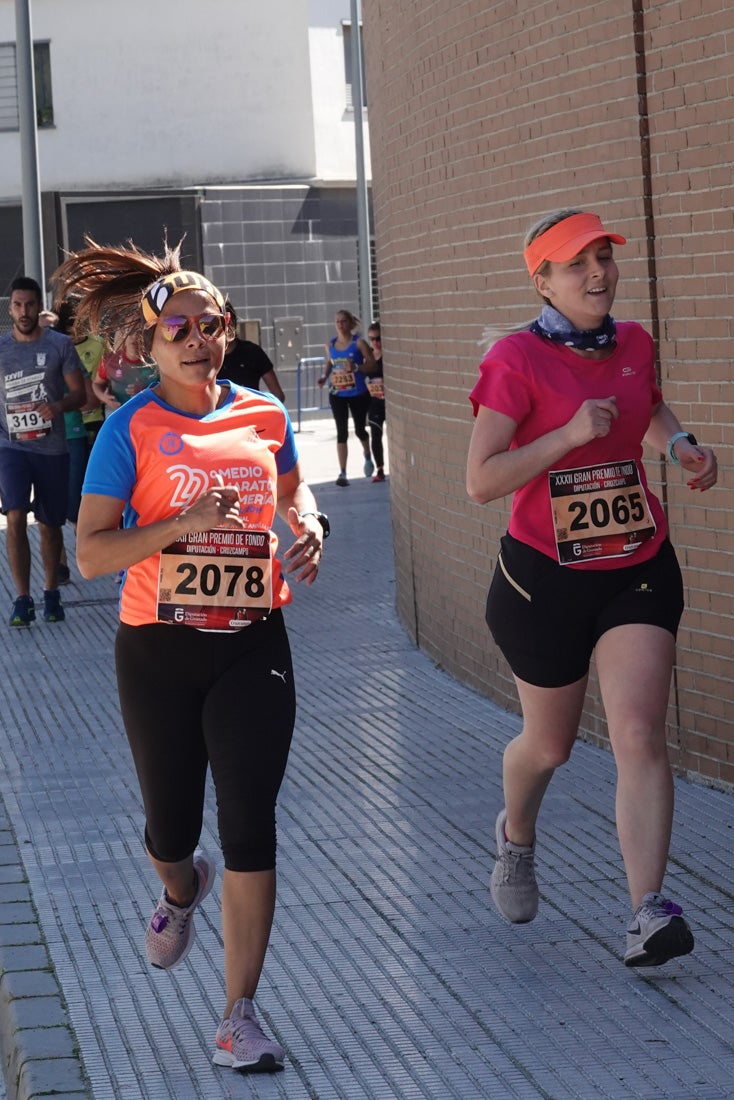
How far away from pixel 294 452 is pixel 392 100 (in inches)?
211

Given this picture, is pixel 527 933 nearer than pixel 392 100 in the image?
Yes

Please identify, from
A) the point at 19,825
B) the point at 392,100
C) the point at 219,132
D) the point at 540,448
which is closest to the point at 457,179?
the point at 392,100

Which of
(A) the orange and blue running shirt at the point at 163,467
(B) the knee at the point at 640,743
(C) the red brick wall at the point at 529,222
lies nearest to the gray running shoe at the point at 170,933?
(A) the orange and blue running shirt at the point at 163,467

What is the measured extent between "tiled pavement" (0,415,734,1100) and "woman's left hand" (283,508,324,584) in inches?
45.3

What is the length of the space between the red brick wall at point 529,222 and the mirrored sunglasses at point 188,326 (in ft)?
7.98

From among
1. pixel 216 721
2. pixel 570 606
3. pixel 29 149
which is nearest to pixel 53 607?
pixel 570 606

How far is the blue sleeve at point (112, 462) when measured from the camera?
435 centimetres

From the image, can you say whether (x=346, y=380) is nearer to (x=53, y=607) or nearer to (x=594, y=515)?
(x=53, y=607)

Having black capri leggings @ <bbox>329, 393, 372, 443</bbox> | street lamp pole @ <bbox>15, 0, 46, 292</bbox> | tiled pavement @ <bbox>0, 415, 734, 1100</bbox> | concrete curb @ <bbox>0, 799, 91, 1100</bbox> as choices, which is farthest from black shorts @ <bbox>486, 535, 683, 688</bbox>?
black capri leggings @ <bbox>329, 393, 372, 443</bbox>

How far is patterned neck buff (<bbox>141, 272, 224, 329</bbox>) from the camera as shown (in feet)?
14.7

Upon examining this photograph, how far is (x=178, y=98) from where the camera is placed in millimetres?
32906

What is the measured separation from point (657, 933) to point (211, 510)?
1.56 metres

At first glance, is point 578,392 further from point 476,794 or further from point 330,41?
point 330,41

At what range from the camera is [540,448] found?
14.9ft
